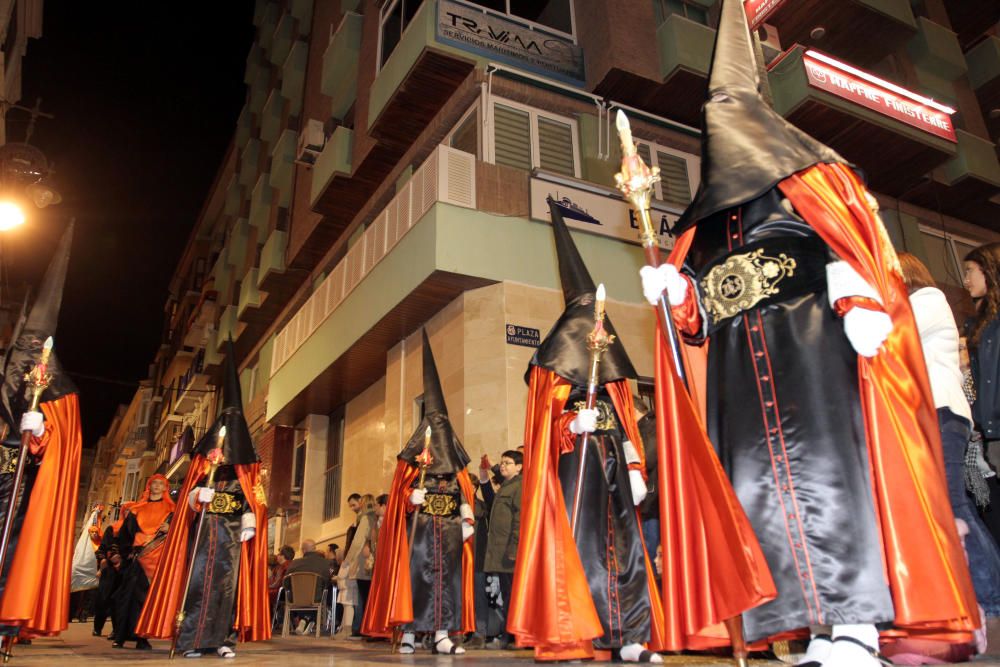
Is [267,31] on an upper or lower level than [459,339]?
upper

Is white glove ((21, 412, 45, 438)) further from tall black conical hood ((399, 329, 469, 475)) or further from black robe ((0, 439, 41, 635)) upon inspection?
tall black conical hood ((399, 329, 469, 475))

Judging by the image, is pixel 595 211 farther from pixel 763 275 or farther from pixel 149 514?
pixel 763 275

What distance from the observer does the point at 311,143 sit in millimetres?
18875

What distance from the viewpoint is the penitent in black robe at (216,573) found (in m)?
6.56

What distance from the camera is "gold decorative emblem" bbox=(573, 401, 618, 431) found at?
5250 mm

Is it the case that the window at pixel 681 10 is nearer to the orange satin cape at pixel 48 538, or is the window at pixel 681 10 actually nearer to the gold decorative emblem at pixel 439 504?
the gold decorative emblem at pixel 439 504

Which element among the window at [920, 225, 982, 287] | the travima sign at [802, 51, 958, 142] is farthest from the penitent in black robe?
the window at [920, 225, 982, 287]

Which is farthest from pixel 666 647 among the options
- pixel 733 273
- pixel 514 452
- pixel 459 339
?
pixel 459 339

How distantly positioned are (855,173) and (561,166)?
1083 centimetres

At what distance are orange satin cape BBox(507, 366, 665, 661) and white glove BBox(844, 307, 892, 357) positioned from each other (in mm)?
2057

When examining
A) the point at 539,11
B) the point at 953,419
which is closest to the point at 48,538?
the point at 953,419

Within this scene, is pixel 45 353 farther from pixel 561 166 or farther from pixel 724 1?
pixel 561 166

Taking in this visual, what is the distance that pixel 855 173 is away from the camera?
3.03 meters

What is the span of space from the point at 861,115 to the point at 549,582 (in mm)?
12531
